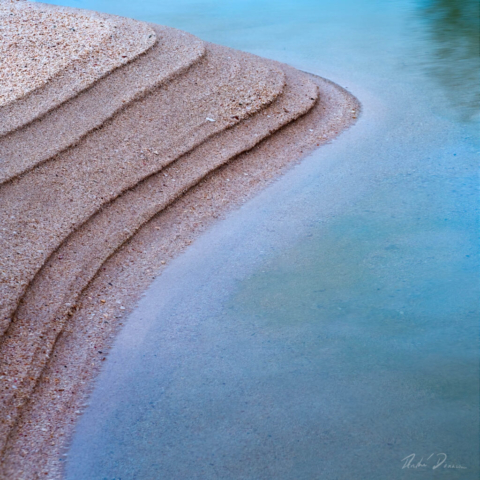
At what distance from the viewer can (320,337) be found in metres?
2.34

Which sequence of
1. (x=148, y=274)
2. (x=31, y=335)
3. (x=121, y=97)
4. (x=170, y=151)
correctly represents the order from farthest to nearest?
1. (x=121, y=97)
2. (x=170, y=151)
3. (x=148, y=274)
4. (x=31, y=335)

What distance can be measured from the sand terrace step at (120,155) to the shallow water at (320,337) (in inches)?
26.4

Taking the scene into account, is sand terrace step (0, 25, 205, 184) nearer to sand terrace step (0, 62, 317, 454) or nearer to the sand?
the sand

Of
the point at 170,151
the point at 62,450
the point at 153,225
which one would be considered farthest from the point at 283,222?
the point at 62,450

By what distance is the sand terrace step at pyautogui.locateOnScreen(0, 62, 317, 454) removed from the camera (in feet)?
7.46

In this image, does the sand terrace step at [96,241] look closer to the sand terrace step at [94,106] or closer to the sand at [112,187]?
the sand at [112,187]

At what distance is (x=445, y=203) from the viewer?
10.6 ft

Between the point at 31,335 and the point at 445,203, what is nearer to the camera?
the point at 31,335

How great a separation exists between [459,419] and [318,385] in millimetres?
490

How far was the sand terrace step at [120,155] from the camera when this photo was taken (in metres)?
2.92

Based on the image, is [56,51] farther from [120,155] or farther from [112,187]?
[112,187]

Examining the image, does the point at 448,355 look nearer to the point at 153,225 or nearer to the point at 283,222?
the point at 283,222

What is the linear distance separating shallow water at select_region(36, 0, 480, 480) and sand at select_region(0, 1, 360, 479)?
14 cm
